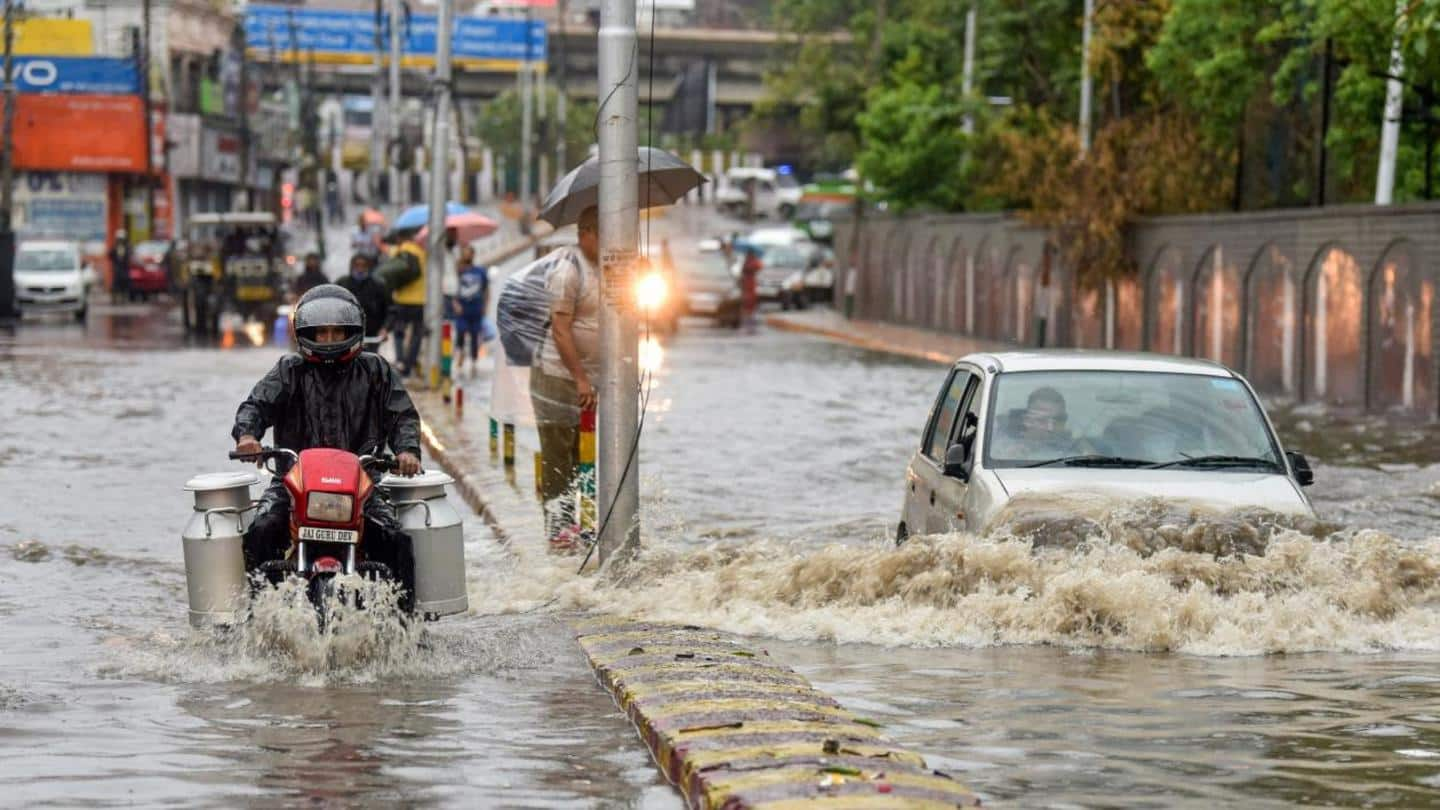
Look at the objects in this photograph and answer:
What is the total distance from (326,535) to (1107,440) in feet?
13.4

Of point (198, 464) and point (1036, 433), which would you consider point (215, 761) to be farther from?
point (198, 464)

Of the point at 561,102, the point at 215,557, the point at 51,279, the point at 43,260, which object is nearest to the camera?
the point at 215,557

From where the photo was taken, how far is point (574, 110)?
443ft

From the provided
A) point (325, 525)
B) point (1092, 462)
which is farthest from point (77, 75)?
point (325, 525)

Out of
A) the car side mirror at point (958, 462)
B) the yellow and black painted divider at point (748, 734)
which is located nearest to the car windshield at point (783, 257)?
the car side mirror at point (958, 462)

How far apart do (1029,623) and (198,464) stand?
11094 mm

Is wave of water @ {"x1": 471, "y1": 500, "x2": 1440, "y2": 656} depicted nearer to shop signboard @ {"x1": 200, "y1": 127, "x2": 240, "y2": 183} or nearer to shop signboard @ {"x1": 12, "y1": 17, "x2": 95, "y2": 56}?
shop signboard @ {"x1": 12, "y1": 17, "x2": 95, "y2": 56}

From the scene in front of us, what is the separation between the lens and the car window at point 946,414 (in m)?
13.0

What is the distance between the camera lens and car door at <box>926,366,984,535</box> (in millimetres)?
12192

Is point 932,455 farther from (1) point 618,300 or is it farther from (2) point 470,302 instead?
(2) point 470,302

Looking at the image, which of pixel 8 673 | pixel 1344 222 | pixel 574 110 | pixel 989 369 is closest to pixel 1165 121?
pixel 1344 222

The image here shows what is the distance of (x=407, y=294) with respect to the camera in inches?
1225

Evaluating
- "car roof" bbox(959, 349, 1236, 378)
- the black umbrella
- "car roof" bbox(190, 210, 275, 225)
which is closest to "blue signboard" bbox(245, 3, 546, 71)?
"car roof" bbox(190, 210, 275, 225)

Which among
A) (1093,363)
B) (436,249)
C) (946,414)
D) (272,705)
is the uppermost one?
(1093,363)
